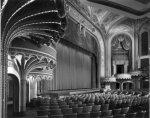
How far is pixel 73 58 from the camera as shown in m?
21.4

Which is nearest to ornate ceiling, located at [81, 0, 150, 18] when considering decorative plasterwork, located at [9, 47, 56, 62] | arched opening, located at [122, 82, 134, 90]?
arched opening, located at [122, 82, 134, 90]

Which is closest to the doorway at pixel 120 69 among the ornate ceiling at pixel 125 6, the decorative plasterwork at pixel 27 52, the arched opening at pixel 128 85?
the arched opening at pixel 128 85

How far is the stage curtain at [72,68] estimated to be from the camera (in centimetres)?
1818

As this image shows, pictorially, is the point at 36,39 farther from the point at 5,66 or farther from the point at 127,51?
the point at 127,51

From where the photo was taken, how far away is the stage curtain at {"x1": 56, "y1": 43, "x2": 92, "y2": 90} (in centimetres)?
1818

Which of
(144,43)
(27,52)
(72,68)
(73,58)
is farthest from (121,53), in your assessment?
(27,52)

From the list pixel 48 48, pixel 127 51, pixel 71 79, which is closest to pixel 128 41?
pixel 127 51

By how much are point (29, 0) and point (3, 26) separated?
0.62 meters

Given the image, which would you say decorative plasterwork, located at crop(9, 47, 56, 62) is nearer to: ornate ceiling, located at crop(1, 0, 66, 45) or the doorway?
ornate ceiling, located at crop(1, 0, 66, 45)

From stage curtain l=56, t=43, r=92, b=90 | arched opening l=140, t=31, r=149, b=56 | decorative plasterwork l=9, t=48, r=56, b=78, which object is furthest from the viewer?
arched opening l=140, t=31, r=149, b=56

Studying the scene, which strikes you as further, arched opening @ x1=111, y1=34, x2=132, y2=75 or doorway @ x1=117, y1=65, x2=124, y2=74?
doorway @ x1=117, y1=65, x2=124, y2=74

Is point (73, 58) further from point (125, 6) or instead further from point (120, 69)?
point (120, 69)

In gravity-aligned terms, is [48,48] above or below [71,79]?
above

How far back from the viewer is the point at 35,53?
250 inches
